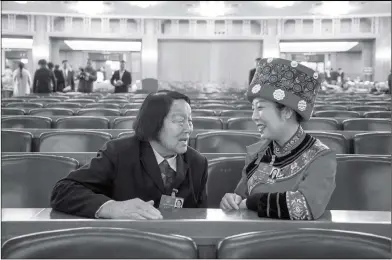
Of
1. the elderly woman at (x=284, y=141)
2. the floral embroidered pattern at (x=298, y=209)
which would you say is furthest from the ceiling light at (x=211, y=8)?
the floral embroidered pattern at (x=298, y=209)

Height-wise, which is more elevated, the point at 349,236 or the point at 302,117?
the point at 302,117

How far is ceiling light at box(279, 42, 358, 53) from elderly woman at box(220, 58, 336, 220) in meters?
19.2

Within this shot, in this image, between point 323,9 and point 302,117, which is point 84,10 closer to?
point 323,9

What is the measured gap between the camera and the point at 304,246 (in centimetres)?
119

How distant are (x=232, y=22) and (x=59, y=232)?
1873 centimetres

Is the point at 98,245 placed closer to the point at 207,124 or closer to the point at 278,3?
the point at 207,124

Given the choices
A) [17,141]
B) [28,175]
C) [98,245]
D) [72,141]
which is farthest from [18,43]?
[98,245]

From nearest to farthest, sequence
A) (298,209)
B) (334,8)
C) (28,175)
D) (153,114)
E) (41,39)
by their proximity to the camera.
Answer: (298,209) → (153,114) → (28,175) → (334,8) → (41,39)

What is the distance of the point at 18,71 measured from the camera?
43.5ft

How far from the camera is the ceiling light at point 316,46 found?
21.3 m

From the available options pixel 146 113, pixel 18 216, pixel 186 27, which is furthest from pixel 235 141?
pixel 186 27

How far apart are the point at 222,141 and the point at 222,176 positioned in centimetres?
99

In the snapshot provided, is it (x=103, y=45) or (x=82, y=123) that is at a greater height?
(x=103, y=45)

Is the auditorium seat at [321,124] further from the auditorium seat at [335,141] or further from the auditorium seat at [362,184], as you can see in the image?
the auditorium seat at [362,184]
